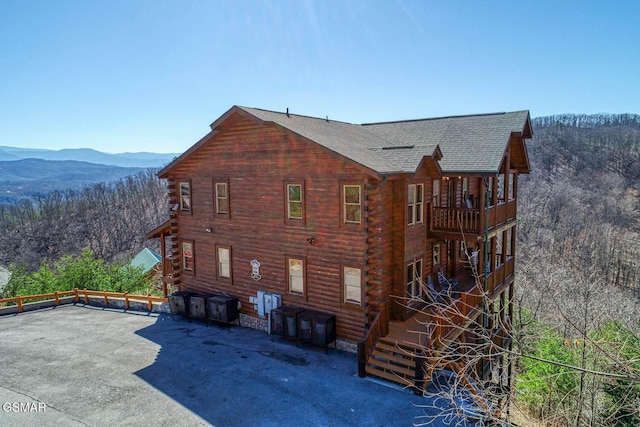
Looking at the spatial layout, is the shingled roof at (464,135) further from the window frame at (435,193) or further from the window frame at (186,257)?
the window frame at (186,257)

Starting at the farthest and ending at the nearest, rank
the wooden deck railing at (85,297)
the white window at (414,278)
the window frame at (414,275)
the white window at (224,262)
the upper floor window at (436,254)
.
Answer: the wooden deck railing at (85,297)
the white window at (224,262)
the upper floor window at (436,254)
the white window at (414,278)
the window frame at (414,275)

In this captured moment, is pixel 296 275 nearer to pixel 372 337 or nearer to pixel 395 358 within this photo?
pixel 372 337

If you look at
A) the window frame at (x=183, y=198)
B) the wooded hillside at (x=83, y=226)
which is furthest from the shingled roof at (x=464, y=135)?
the wooded hillside at (x=83, y=226)

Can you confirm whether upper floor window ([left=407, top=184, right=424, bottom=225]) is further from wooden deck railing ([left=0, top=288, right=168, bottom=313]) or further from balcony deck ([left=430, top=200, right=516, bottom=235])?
wooden deck railing ([left=0, top=288, right=168, bottom=313])

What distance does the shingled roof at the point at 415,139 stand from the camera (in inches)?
502

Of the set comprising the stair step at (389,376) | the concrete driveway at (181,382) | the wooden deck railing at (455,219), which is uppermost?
the wooden deck railing at (455,219)

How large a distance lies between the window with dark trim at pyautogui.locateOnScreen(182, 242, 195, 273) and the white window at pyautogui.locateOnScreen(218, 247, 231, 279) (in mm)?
1561

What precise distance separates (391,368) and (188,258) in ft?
32.7

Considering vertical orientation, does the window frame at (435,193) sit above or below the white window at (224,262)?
above

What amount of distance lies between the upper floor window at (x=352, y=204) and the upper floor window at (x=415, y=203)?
5.79 feet

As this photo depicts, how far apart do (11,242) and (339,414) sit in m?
82.7

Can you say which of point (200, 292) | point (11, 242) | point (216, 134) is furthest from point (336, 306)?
point (11, 242)

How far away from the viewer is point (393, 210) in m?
12.7

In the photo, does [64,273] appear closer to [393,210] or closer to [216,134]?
[216,134]
